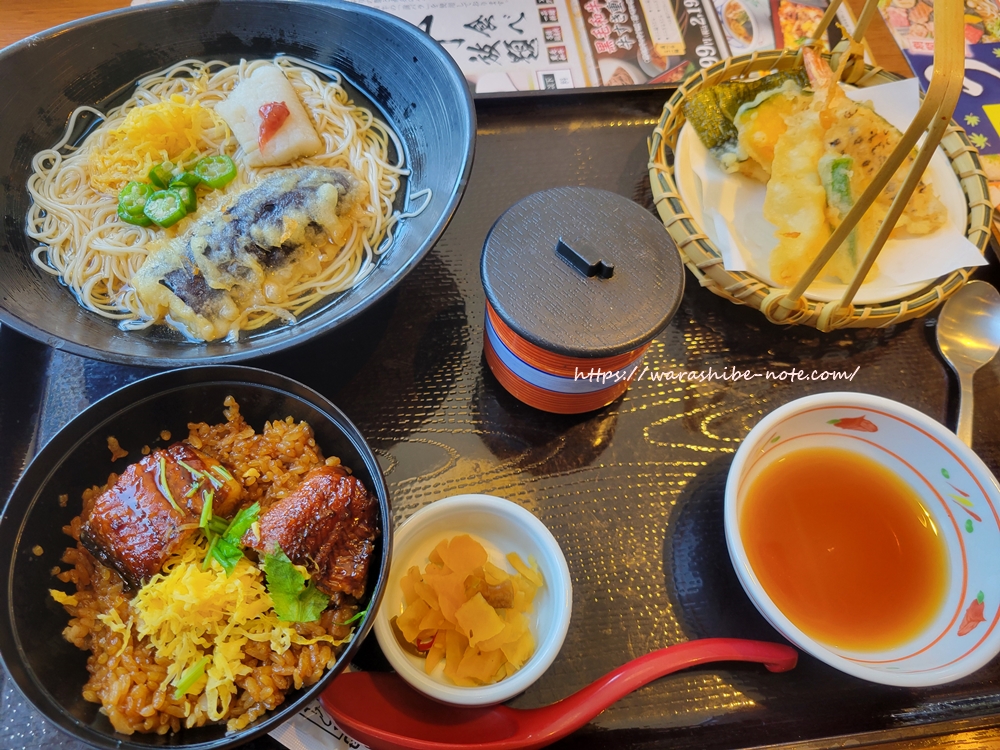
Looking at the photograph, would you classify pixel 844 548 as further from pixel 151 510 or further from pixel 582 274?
pixel 151 510

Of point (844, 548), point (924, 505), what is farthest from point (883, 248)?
point (844, 548)

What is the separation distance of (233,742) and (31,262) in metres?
1.36

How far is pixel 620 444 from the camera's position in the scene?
5.06 feet

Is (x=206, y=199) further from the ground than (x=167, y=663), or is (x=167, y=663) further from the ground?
(x=206, y=199)

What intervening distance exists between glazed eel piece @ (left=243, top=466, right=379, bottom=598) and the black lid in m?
0.48

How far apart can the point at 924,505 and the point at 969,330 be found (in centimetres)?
62

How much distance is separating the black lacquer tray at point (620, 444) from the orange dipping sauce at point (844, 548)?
12cm

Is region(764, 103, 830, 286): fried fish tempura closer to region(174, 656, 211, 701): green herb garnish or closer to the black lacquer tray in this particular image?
the black lacquer tray

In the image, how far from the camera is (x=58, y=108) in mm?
1695

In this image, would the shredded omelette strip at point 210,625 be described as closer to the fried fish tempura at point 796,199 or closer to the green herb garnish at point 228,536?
the green herb garnish at point 228,536

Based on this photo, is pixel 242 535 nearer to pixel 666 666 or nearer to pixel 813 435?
pixel 666 666

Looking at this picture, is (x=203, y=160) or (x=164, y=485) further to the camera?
(x=203, y=160)

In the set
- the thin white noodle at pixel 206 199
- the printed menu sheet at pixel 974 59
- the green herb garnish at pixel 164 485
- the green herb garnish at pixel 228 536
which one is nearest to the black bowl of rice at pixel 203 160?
the thin white noodle at pixel 206 199

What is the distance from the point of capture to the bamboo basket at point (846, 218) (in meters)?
1.16
